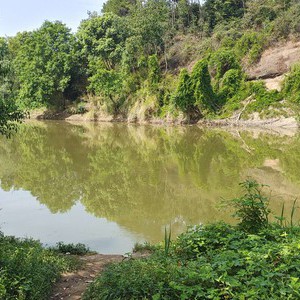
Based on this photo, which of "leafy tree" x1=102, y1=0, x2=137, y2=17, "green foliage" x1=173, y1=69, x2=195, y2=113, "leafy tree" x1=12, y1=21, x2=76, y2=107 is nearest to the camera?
"green foliage" x1=173, y1=69, x2=195, y2=113

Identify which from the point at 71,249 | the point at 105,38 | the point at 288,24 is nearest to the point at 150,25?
the point at 105,38

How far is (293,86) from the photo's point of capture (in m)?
28.9

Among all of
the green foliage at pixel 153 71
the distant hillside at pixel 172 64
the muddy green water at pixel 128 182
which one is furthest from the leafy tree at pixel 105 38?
the muddy green water at pixel 128 182

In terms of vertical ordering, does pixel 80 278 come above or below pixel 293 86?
below

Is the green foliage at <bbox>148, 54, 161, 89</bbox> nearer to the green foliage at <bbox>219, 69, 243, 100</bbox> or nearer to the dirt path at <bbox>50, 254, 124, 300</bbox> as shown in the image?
the green foliage at <bbox>219, 69, 243, 100</bbox>

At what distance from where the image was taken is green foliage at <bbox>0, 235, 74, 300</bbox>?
4181mm

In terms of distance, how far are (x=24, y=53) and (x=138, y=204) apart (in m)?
36.8

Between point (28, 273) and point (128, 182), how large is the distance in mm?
8485

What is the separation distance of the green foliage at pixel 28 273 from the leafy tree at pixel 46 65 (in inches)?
1418

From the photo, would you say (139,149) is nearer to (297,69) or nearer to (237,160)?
(237,160)

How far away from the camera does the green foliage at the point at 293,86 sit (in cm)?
2838

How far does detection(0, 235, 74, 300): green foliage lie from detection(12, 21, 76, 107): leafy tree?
3601 centimetres

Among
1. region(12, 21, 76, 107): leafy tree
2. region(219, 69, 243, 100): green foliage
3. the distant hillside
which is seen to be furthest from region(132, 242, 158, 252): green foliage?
region(12, 21, 76, 107): leafy tree

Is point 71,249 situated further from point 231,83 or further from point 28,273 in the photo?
point 231,83
